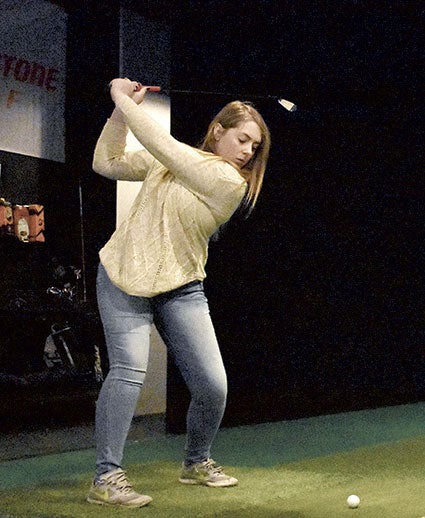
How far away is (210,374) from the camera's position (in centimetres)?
312

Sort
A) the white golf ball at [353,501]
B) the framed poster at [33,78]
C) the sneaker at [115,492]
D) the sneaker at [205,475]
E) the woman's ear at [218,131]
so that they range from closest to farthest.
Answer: the sneaker at [115,492] < the white golf ball at [353,501] < the woman's ear at [218,131] < the sneaker at [205,475] < the framed poster at [33,78]

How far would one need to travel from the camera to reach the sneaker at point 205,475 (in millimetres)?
3352

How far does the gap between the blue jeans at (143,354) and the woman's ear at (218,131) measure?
516 millimetres

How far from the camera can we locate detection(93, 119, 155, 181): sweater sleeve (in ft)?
10.4

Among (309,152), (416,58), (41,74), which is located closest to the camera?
(41,74)

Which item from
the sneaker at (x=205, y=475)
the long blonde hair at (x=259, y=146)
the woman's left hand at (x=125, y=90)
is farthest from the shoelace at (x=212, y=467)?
the woman's left hand at (x=125, y=90)

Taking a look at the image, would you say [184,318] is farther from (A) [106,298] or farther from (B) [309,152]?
(B) [309,152]

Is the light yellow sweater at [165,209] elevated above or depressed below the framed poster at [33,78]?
below

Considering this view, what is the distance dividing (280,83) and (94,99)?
3.65ft

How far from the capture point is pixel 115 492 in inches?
116

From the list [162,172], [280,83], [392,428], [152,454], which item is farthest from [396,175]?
[162,172]

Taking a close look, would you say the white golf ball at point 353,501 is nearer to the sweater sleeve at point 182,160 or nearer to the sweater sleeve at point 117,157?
the sweater sleeve at point 182,160

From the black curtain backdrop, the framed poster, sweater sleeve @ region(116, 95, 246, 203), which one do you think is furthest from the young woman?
the framed poster

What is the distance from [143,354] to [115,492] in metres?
0.45
